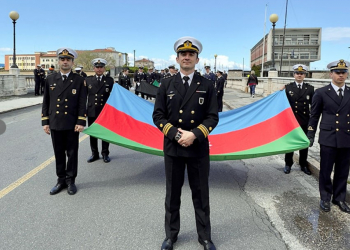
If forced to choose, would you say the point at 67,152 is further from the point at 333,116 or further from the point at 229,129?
the point at 333,116

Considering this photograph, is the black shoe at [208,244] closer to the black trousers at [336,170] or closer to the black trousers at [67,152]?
the black trousers at [336,170]

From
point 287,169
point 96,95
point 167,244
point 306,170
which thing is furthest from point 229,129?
point 167,244

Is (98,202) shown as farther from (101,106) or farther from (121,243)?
(101,106)

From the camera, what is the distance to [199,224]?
10.5 feet

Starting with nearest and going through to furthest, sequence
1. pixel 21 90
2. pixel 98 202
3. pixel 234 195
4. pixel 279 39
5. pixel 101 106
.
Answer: pixel 98 202 < pixel 234 195 < pixel 101 106 < pixel 21 90 < pixel 279 39

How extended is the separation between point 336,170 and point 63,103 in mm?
4050

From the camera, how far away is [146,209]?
4.14 meters

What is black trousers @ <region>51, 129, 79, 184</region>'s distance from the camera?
4777 millimetres

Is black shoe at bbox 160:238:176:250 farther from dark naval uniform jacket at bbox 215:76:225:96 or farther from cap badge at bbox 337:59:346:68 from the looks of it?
dark naval uniform jacket at bbox 215:76:225:96

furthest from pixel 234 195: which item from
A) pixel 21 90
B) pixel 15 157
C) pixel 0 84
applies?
pixel 21 90

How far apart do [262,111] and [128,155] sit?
312 centimetres

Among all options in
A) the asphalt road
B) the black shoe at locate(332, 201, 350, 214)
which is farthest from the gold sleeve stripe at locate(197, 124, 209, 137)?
the black shoe at locate(332, 201, 350, 214)

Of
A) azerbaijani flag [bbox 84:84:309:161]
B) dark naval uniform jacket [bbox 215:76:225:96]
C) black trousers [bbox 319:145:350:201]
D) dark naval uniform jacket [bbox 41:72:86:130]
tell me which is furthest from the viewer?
dark naval uniform jacket [bbox 215:76:225:96]

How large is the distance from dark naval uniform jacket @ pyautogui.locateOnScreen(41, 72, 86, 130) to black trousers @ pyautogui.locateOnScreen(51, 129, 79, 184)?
0.60ft
